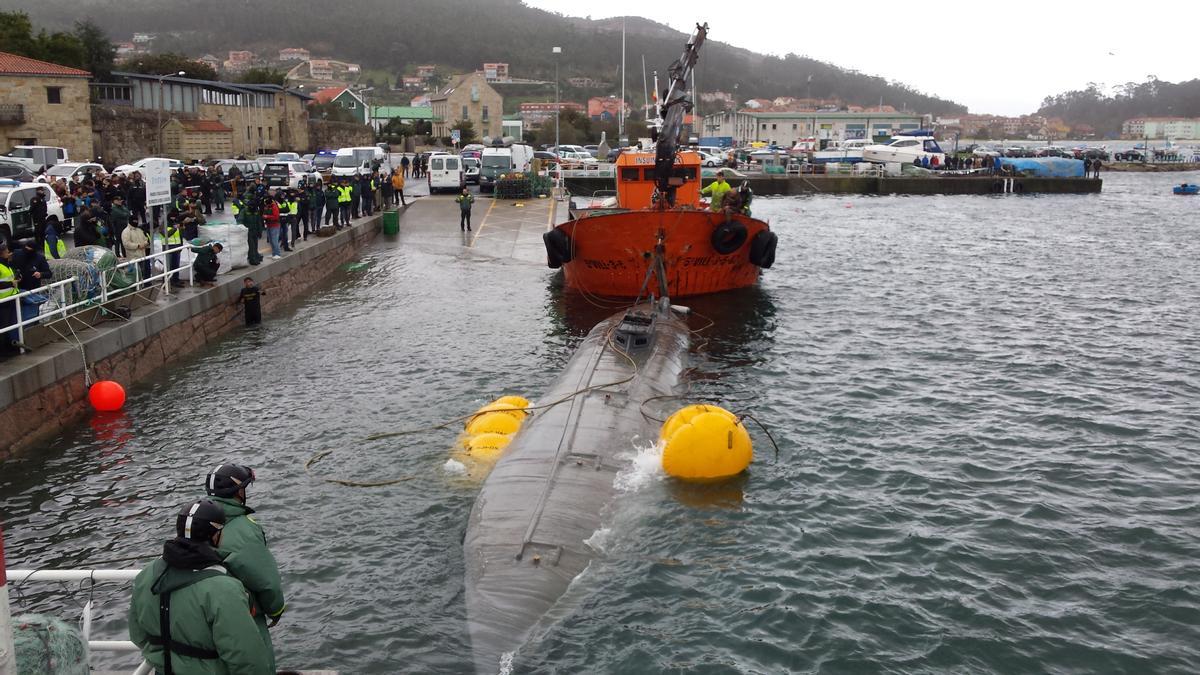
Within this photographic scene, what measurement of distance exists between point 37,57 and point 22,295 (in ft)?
177

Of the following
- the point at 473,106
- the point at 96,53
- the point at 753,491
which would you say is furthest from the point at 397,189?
the point at 473,106

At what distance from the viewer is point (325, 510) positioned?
42.1 ft

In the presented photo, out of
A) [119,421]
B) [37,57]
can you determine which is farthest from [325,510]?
[37,57]

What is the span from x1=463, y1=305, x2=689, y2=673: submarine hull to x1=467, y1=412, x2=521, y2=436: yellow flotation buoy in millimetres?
505

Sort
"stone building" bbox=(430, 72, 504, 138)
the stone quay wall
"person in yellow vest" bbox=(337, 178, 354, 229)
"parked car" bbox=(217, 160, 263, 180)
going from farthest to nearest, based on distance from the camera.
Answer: "stone building" bbox=(430, 72, 504, 138) → "parked car" bbox=(217, 160, 263, 180) → "person in yellow vest" bbox=(337, 178, 354, 229) → the stone quay wall

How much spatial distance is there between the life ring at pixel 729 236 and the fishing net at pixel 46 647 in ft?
70.5

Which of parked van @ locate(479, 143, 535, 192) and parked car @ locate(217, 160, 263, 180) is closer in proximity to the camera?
parked car @ locate(217, 160, 263, 180)

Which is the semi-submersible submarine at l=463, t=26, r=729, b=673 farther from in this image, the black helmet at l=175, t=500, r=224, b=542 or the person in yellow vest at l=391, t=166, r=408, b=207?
the person in yellow vest at l=391, t=166, r=408, b=207

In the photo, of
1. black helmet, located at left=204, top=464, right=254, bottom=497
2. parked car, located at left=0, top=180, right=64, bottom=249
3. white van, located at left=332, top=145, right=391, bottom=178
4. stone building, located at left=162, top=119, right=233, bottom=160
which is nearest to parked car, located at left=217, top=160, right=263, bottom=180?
white van, located at left=332, top=145, right=391, bottom=178

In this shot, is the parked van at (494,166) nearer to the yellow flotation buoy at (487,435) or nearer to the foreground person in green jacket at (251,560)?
the yellow flotation buoy at (487,435)

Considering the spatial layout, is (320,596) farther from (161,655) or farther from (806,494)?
(806,494)

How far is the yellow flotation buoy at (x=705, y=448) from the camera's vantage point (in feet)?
43.7

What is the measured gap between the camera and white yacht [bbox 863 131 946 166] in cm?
8712

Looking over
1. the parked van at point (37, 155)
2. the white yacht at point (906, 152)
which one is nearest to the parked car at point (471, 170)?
the parked van at point (37, 155)
